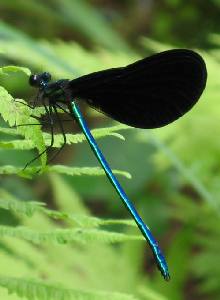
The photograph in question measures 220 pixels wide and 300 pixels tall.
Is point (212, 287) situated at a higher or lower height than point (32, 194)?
higher

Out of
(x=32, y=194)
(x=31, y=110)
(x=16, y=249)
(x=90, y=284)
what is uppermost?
(x=31, y=110)

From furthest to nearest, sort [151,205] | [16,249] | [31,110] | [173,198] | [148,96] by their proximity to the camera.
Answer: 1. [151,205]
2. [173,198]
3. [16,249]
4. [148,96]
5. [31,110]

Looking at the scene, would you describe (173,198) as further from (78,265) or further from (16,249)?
(16,249)

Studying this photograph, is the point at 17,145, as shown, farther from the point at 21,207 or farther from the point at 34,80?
the point at 34,80

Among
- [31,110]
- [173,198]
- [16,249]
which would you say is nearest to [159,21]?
[173,198]

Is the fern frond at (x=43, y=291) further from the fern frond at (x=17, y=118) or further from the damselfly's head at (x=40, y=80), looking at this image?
the damselfly's head at (x=40, y=80)

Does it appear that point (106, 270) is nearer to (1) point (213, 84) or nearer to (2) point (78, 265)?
(2) point (78, 265)

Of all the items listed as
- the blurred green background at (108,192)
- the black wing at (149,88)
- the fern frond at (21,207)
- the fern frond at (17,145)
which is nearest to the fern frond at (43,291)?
the blurred green background at (108,192)

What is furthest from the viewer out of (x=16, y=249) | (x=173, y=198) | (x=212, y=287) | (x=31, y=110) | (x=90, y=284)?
(x=173, y=198)

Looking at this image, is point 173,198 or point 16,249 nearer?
point 16,249
